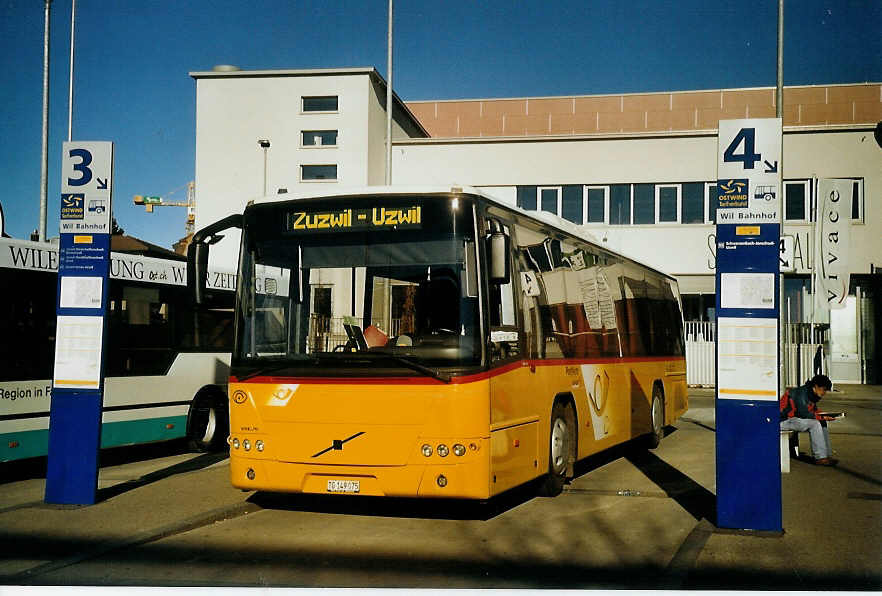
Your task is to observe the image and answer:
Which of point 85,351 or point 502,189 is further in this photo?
point 502,189

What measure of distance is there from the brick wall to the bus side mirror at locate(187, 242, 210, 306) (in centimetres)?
3016

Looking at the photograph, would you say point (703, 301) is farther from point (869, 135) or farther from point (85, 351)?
point (85, 351)

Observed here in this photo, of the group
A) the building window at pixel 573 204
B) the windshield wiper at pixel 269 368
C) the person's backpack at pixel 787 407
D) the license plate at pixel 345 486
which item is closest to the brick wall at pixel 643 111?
the building window at pixel 573 204

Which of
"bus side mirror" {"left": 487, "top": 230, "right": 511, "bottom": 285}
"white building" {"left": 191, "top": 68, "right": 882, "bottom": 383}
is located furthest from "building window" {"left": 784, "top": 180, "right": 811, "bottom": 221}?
"bus side mirror" {"left": 487, "top": 230, "right": 511, "bottom": 285}

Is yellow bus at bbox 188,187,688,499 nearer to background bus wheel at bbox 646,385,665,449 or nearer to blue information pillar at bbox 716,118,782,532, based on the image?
blue information pillar at bbox 716,118,782,532

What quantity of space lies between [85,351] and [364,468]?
11.8 feet

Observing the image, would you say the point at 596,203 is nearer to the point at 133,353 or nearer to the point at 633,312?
the point at 633,312

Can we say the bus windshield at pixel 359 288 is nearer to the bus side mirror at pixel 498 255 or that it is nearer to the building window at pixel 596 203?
the bus side mirror at pixel 498 255

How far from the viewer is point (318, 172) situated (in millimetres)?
40656

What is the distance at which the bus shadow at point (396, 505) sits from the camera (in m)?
9.62

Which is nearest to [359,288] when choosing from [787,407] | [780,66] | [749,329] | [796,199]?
[749,329]

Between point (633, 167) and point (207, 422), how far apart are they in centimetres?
2162

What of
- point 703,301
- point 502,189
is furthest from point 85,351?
point 703,301

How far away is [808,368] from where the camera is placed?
98.1ft
